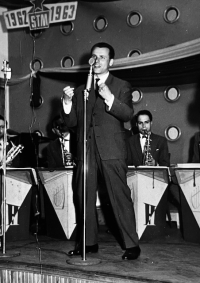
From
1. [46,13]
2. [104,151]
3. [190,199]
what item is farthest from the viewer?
[46,13]

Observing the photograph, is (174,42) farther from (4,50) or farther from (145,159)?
(4,50)

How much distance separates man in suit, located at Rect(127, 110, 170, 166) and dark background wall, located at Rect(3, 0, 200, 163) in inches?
49.6

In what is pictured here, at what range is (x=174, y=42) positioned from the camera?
7.02 m

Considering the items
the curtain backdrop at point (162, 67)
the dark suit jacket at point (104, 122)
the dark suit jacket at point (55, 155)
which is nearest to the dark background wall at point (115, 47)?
the curtain backdrop at point (162, 67)

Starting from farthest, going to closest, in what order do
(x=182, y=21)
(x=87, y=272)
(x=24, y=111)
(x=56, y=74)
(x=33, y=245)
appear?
(x=24, y=111) → (x=56, y=74) → (x=182, y=21) → (x=33, y=245) → (x=87, y=272)

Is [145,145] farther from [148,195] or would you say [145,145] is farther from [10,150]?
[10,150]

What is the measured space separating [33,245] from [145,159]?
187 centimetres

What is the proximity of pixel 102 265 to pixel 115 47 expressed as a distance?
5.09 meters

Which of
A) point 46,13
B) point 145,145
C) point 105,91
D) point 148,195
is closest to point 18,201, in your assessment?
point 148,195

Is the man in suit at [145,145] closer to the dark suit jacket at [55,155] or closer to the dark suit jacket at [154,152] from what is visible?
the dark suit jacket at [154,152]

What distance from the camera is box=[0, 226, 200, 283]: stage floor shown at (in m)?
3.03

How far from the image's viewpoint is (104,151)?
11.8 ft

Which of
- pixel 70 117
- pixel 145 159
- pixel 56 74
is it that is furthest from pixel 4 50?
pixel 70 117

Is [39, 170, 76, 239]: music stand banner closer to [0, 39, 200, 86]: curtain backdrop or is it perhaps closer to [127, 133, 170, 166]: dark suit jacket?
[127, 133, 170, 166]: dark suit jacket
